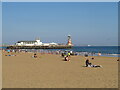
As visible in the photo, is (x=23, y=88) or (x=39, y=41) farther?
(x=39, y=41)

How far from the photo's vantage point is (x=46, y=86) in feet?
29.3

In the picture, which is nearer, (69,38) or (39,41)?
(69,38)

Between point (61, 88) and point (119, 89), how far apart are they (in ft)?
6.82

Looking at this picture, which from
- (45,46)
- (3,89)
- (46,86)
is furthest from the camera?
(45,46)

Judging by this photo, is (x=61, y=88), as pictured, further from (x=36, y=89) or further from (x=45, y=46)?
(x=45, y=46)

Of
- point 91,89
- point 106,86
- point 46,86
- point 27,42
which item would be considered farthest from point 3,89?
point 27,42

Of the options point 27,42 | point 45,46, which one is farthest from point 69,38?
point 27,42

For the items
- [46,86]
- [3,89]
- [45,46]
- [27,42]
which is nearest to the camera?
[3,89]

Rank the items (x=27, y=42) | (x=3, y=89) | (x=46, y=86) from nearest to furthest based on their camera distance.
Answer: (x=3, y=89) → (x=46, y=86) → (x=27, y=42)

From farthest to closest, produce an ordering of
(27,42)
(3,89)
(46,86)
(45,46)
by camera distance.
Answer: (27,42) → (45,46) → (46,86) → (3,89)

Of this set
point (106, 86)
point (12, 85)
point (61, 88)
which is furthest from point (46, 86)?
point (106, 86)

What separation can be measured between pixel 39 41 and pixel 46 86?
114 meters

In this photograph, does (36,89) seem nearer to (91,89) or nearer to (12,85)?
(12,85)

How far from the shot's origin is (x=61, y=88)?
853 cm
